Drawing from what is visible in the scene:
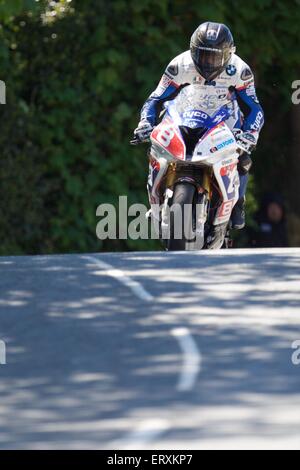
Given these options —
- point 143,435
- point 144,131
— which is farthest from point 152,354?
point 144,131

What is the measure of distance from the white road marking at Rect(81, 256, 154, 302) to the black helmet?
272cm

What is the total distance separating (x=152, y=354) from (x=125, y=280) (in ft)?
4.90

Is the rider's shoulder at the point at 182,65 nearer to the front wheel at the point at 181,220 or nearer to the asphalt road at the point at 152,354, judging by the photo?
the front wheel at the point at 181,220

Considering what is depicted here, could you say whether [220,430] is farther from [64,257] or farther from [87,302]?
[64,257]

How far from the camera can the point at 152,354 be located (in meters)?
5.96

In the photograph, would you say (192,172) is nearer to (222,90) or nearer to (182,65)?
(222,90)

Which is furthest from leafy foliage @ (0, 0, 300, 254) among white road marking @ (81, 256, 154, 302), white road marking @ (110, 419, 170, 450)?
white road marking @ (110, 419, 170, 450)

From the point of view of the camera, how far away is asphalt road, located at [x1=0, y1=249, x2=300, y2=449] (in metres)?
5.03

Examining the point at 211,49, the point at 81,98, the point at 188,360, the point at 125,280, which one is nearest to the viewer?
the point at 188,360

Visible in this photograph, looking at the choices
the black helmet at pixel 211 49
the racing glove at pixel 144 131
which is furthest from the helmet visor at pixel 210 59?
the racing glove at pixel 144 131

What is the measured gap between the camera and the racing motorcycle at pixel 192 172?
397 inches

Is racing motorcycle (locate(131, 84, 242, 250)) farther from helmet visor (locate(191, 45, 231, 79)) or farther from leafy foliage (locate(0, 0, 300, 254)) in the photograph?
leafy foliage (locate(0, 0, 300, 254))

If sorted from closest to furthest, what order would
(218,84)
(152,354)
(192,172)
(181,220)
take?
(152,354) → (181,220) → (192,172) → (218,84)
